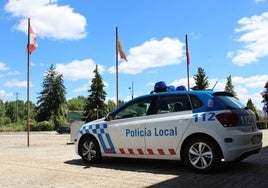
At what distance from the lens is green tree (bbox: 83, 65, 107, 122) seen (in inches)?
3068

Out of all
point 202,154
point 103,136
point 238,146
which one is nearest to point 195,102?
point 202,154

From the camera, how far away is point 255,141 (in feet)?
27.3

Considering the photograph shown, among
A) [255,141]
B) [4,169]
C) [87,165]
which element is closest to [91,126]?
[87,165]

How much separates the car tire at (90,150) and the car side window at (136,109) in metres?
0.92

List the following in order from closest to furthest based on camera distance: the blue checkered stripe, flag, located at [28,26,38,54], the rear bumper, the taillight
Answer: the rear bumper
the taillight
the blue checkered stripe
flag, located at [28,26,38,54]

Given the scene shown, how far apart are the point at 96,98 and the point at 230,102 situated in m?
70.6

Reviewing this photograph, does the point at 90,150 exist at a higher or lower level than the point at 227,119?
lower

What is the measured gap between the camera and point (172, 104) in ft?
28.3

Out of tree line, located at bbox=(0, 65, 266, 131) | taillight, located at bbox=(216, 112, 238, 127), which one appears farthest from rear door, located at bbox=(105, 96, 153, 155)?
tree line, located at bbox=(0, 65, 266, 131)

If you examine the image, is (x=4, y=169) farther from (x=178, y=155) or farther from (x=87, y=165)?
(x=178, y=155)

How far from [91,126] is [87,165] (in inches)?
37.5

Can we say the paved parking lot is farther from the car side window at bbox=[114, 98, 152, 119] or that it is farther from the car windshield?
the car windshield

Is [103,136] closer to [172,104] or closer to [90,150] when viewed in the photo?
[90,150]

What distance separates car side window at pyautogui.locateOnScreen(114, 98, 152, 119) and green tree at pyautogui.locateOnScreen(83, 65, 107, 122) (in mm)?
68563
